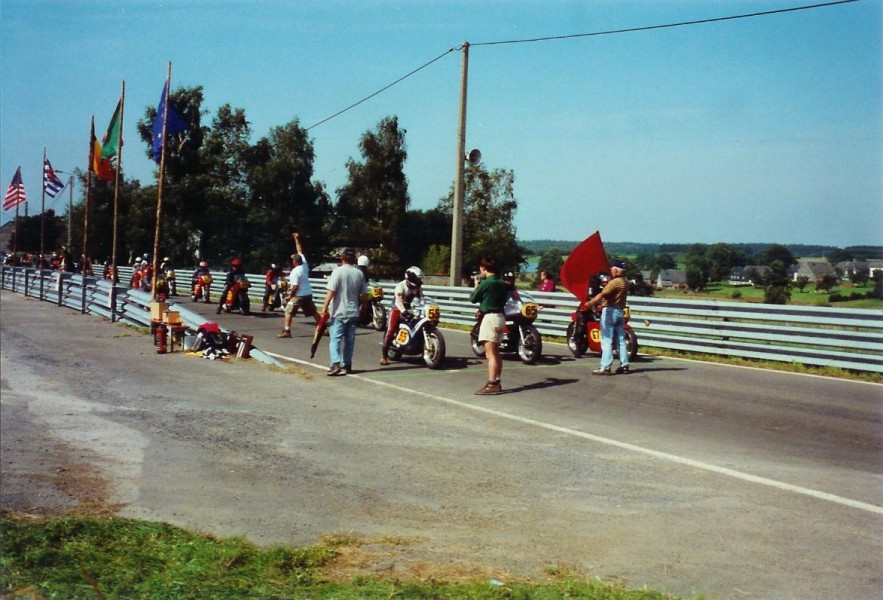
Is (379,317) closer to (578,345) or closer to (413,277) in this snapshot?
(578,345)

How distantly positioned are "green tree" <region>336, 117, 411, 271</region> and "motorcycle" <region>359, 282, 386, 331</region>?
50.4m

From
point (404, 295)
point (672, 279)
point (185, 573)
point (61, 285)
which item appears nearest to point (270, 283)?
point (61, 285)

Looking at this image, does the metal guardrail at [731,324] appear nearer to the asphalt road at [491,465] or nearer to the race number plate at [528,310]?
the asphalt road at [491,465]

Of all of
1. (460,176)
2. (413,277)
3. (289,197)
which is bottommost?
(413,277)

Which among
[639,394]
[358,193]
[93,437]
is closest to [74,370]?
[93,437]

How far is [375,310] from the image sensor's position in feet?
68.8

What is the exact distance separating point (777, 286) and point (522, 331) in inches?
207

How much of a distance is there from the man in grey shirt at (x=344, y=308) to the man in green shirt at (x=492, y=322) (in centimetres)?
211

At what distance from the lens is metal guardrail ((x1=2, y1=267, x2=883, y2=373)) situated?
1435cm

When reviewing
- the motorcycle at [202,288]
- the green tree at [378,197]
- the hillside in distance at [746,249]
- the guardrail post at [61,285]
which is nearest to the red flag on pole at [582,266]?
the hillside in distance at [746,249]

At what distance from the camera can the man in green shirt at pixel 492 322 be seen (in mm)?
11422

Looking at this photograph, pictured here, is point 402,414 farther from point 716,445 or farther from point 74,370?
point 74,370

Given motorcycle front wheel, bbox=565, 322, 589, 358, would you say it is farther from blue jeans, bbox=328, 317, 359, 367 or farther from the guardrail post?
the guardrail post

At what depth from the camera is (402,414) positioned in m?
9.88
